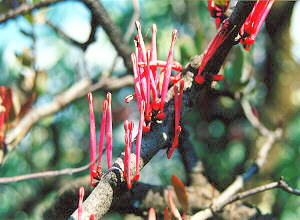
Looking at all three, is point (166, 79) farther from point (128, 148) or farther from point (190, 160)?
point (190, 160)

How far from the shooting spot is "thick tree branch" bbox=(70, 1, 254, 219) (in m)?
0.49

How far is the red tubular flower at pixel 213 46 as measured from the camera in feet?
1.73

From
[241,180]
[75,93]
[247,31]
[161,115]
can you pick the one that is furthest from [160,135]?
[75,93]

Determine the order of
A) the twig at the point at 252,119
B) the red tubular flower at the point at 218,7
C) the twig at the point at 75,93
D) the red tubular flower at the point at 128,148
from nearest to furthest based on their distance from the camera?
the red tubular flower at the point at 128,148 → the red tubular flower at the point at 218,7 → the twig at the point at 252,119 → the twig at the point at 75,93

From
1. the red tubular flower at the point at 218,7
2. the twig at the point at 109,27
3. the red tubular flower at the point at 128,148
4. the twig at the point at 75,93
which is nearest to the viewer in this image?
the red tubular flower at the point at 128,148

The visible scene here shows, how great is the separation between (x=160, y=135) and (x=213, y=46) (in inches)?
5.1

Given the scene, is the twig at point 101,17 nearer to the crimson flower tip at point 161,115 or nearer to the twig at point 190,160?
the twig at point 190,160

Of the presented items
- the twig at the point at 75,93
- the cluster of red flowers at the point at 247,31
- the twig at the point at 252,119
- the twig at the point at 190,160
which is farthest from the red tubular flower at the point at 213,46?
the twig at the point at 75,93

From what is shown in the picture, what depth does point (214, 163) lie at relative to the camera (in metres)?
1.37

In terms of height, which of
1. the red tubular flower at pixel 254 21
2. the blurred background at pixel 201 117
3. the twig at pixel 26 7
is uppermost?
the red tubular flower at pixel 254 21

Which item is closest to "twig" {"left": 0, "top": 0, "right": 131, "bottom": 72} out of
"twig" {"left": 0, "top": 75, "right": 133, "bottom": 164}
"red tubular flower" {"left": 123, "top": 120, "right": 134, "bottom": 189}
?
"twig" {"left": 0, "top": 75, "right": 133, "bottom": 164}

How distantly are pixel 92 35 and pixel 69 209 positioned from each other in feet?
1.41

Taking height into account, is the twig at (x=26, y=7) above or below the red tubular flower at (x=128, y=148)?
above

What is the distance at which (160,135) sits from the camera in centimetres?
55
